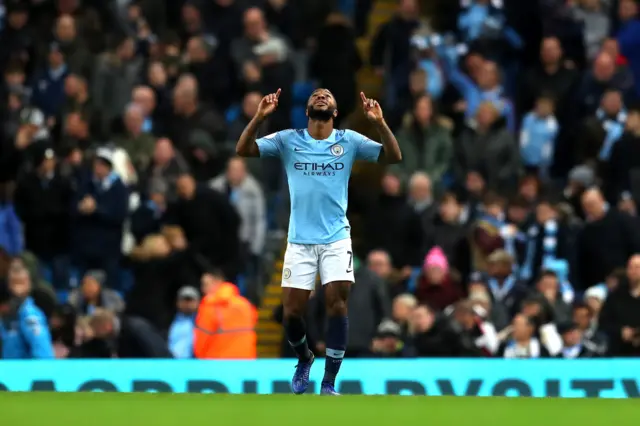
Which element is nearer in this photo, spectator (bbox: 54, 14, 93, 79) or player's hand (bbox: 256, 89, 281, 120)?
player's hand (bbox: 256, 89, 281, 120)

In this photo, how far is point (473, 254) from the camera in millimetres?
19031

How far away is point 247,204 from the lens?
19.9m

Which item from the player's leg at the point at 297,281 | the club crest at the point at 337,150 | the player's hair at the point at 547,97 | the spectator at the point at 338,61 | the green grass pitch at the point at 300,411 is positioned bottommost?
the green grass pitch at the point at 300,411

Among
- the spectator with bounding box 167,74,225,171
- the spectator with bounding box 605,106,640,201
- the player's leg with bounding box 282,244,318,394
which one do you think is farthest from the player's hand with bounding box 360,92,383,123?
the spectator with bounding box 167,74,225,171

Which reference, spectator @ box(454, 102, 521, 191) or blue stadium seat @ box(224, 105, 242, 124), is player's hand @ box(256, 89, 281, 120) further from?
blue stadium seat @ box(224, 105, 242, 124)

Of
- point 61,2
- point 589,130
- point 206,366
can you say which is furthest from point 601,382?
point 61,2

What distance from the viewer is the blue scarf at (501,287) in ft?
58.9

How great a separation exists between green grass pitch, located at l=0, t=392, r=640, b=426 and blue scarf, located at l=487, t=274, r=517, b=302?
614 centimetres

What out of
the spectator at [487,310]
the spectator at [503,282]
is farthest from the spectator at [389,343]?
the spectator at [503,282]

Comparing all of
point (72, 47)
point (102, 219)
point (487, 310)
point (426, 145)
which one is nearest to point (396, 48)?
point (426, 145)

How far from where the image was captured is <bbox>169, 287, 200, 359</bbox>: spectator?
17734 mm

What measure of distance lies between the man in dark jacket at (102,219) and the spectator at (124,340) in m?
2.41

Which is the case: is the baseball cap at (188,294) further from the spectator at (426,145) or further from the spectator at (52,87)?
the spectator at (52,87)

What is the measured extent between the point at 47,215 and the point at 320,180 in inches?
326
